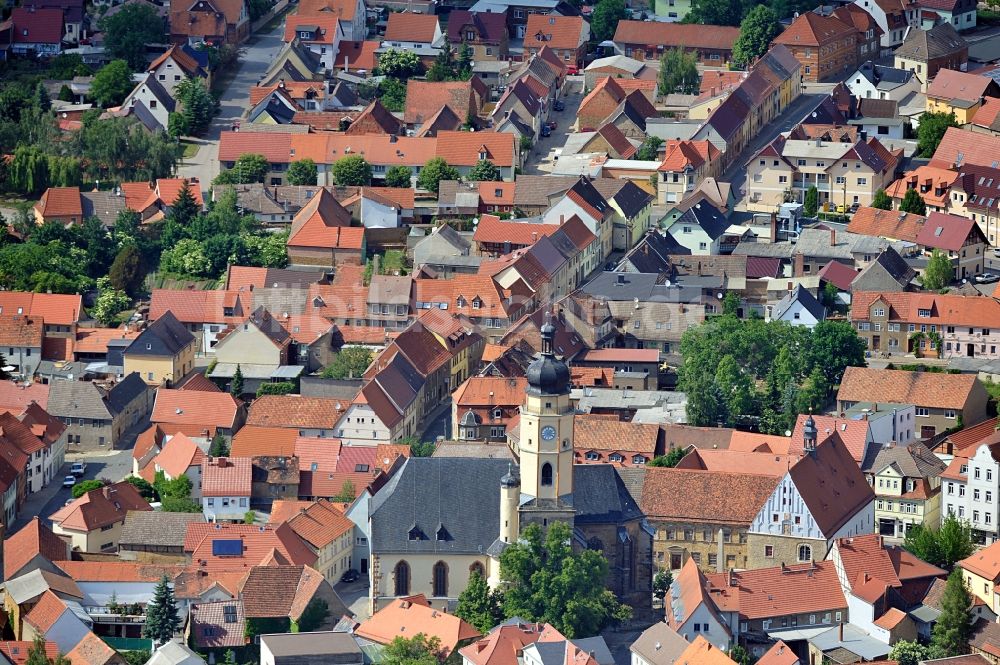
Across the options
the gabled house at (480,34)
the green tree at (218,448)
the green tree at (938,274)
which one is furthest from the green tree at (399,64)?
the green tree at (218,448)

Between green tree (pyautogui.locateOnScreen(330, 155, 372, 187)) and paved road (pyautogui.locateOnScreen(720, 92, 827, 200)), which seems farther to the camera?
paved road (pyautogui.locateOnScreen(720, 92, 827, 200))

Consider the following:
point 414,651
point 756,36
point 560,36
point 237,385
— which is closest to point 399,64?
point 560,36

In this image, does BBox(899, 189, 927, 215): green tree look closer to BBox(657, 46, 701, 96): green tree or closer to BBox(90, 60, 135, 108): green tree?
BBox(657, 46, 701, 96): green tree

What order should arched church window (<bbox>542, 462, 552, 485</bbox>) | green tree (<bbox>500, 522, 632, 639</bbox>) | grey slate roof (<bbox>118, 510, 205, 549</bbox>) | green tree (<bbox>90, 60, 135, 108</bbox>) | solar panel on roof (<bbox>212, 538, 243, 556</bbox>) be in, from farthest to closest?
green tree (<bbox>90, 60, 135, 108</bbox>)
grey slate roof (<bbox>118, 510, 205, 549</bbox>)
solar panel on roof (<bbox>212, 538, 243, 556</bbox>)
arched church window (<bbox>542, 462, 552, 485</bbox>)
green tree (<bbox>500, 522, 632, 639</bbox>)

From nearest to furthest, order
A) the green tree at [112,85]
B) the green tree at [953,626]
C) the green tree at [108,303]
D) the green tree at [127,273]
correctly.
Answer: the green tree at [953,626] < the green tree at [108,303] < the green tree at [127,273] < the green tree at [112,85]

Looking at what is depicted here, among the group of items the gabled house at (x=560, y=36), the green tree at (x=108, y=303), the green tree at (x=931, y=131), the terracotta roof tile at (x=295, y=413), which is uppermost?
the gabled house at (x=560, y=36)

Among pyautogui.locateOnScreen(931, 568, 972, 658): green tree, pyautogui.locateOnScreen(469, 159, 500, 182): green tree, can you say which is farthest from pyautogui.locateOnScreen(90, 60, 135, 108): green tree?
pyautogui.locateOnScreen(931, 568, 972, 658): green tree

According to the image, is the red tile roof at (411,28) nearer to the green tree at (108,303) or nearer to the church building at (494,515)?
the green tree at (108,303)
